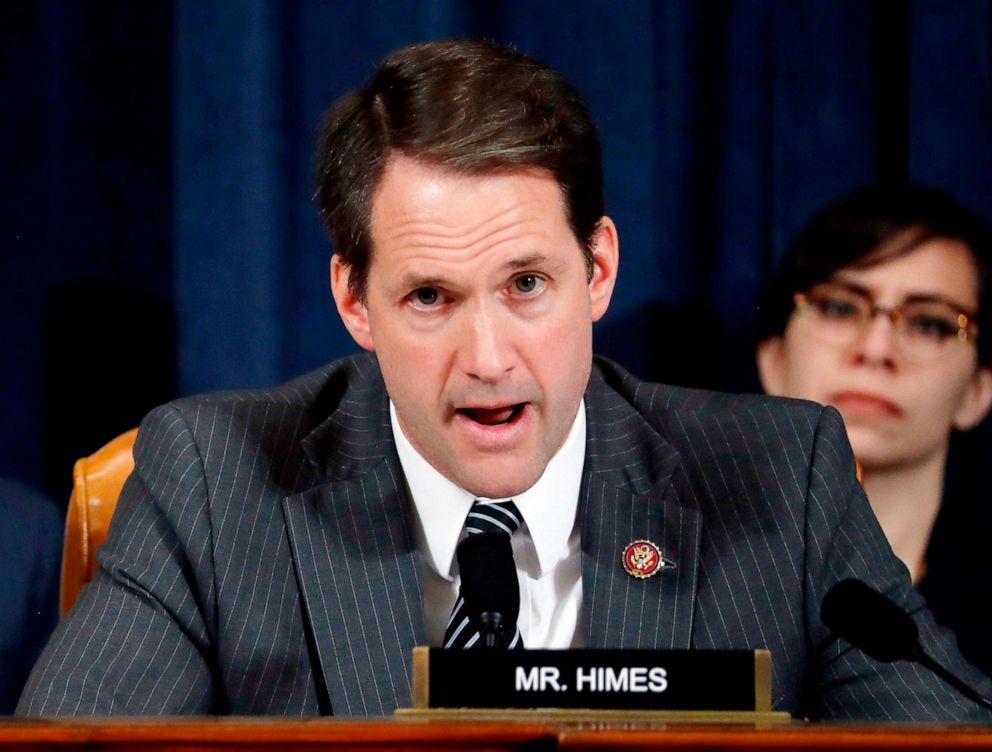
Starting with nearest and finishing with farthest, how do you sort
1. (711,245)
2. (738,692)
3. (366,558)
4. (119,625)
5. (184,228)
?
1. (738,692)
2. (119,625)
3. (366,558)
4. (184,228)
5. (711,245)

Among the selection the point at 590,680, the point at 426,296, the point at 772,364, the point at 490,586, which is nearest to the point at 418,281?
the point at 426,296

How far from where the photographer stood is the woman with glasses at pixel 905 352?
2.54 metres

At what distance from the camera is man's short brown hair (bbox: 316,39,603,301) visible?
179 cm

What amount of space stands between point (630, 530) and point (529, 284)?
1.22ft

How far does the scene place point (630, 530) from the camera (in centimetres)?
189

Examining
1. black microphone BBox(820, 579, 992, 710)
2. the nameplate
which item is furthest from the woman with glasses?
the nameplate

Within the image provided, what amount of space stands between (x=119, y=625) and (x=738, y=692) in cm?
83

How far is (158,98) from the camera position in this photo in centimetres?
259

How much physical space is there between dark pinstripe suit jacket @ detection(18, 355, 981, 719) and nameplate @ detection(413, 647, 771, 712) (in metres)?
0.51

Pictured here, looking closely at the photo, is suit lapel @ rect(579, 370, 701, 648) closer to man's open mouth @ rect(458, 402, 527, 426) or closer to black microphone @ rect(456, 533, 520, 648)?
man's open mouth @ rect(458, 402, 527, 426)

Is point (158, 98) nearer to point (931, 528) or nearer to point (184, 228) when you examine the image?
point (184, 228)

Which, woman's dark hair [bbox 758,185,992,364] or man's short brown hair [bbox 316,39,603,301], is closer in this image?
man's short brown hair [bbox 316,39,603,301]

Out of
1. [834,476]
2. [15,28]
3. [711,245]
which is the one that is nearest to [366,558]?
[834,476]

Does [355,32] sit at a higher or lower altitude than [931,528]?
higher
